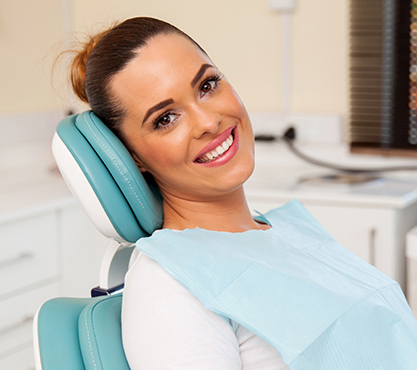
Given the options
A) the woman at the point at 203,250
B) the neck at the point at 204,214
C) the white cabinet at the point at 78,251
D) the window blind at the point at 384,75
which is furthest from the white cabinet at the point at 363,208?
the neck at the point at 204,214

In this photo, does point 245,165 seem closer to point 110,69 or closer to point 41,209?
point 110,69

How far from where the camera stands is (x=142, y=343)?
28.9 inches

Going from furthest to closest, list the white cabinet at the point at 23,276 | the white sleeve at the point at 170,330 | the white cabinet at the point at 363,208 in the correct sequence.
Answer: the white cabinet at the point at 23,276, the white cabinet at the point at 363,208, the white sleeve at the point at 170,330

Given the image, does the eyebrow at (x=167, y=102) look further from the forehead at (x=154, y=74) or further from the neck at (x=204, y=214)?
the neck at (x=204, y=214)

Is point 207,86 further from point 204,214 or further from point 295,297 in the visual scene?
point 295,297

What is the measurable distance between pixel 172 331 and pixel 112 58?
44 centimetres

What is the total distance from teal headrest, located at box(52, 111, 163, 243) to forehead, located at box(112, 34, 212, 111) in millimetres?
69

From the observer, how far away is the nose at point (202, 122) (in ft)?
2.89

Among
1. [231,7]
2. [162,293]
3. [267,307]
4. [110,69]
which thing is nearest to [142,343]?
[162,293]

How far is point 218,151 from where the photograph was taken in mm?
919

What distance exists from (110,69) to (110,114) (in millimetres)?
76

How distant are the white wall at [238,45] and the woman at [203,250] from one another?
1426 mm

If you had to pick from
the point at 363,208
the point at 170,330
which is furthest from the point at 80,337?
the point at 363,208

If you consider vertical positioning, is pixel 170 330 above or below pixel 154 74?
below
